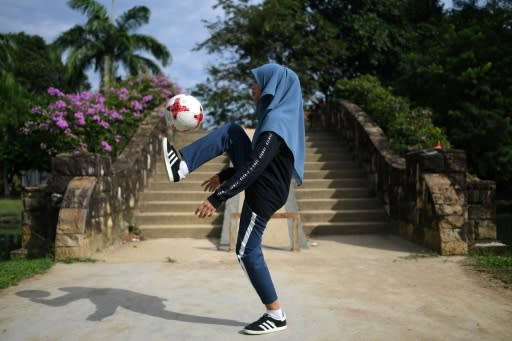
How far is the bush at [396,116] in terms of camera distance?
28.6 ft

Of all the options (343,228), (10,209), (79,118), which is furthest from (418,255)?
(10,209)

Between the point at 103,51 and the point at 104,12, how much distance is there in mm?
2163

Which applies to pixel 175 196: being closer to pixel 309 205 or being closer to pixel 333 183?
pixel 309 205

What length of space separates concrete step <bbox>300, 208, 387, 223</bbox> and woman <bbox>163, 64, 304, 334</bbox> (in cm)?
497

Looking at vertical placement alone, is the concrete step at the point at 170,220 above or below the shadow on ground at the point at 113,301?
above

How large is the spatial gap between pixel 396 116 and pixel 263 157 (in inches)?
300

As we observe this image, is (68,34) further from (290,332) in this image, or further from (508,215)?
(290,332)

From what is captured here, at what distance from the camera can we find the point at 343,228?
7648 millimetres

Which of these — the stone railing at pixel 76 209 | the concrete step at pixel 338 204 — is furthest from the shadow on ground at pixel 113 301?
the concrete step at pixel 338 204

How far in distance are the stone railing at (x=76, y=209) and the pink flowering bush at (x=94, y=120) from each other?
11.6ft

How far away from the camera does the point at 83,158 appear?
237 inches

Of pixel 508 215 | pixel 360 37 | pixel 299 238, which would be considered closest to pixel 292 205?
pixel 299 238

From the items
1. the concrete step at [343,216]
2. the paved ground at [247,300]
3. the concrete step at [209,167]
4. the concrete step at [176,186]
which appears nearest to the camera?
the paved ground at [247,300]

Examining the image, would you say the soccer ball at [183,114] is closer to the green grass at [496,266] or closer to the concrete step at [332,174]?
the green grass at [496,266]
